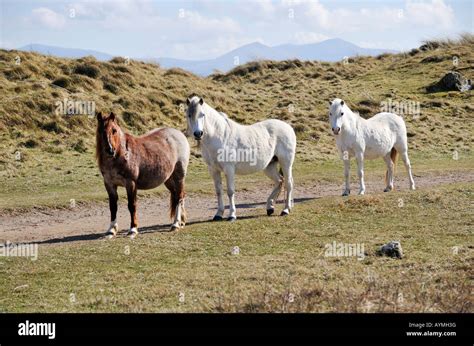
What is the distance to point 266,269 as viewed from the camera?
1028 cm

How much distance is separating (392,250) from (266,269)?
2.11m

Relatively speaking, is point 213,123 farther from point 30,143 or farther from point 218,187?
point 30,143

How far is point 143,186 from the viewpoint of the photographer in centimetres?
1264

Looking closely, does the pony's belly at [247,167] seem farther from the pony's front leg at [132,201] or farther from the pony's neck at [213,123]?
the pony's front leg at [132,201]

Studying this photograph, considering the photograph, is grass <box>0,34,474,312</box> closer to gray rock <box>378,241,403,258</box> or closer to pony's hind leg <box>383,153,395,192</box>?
gray rock <box>378,241,403,258</box>

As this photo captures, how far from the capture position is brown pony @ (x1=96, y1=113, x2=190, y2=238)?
38.9 ft

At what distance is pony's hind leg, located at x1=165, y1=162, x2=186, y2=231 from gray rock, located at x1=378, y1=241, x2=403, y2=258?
13.0ft

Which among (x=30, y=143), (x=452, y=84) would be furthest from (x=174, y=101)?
(x=452, y=84)

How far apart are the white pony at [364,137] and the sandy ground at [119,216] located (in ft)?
3.28

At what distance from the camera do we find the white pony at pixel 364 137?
16562 millimetres

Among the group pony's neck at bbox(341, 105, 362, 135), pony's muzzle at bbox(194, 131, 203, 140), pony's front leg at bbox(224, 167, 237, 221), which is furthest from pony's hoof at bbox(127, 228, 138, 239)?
pony's neck at bbox(341, 105, 362, 135)

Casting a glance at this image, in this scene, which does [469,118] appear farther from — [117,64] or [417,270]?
[417,270]
